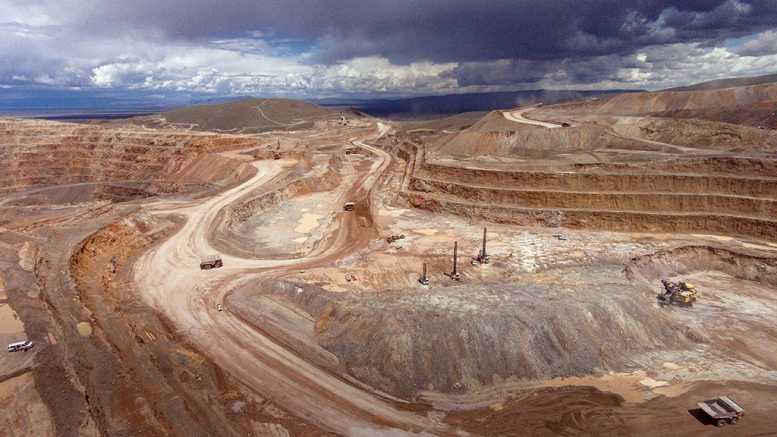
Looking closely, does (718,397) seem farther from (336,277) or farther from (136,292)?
(136,292)

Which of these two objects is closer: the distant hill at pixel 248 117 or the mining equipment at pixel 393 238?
the mining equipment at pixel 393 238

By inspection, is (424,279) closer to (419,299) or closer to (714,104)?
(419,299)

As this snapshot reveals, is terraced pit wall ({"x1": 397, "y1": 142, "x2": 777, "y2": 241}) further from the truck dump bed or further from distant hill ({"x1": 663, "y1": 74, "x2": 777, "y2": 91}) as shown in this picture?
distant hill ({"x1": 663, "y1": 74, "x2": 777, "y2": 91})

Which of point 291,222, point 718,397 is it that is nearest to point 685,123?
A: point 718,397

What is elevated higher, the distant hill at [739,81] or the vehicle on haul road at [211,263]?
the distant hill at [739,81]

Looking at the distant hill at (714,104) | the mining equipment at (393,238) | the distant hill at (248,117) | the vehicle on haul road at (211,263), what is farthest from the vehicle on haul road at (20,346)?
the distant hill at (248,117)

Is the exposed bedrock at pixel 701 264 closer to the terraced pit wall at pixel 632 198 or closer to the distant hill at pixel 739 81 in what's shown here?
the terraced pit wall at pixel 632 198
